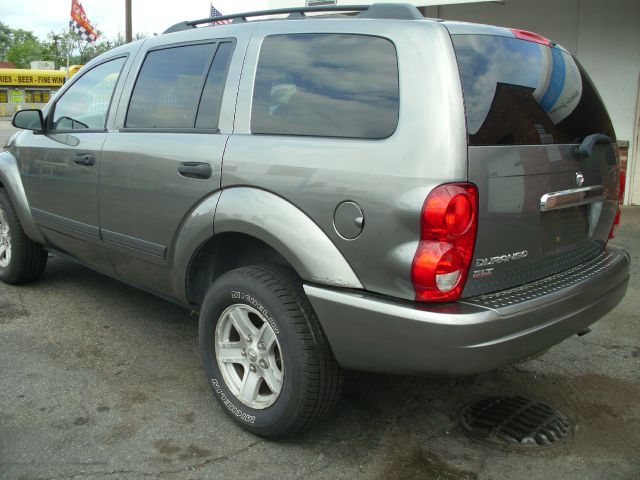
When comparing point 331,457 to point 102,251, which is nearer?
point 331,457

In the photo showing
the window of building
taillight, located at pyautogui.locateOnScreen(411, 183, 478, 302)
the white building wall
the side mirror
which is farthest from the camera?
the window of building

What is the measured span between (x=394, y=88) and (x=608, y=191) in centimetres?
134

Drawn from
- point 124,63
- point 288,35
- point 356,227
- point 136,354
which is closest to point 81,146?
point 124,63

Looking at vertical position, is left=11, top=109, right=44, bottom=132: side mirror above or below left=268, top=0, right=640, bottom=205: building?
below

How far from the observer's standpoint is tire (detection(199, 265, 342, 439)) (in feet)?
8.50

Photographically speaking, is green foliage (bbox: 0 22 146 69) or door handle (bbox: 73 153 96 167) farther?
green foliage (bbox: 0 22 146 69)

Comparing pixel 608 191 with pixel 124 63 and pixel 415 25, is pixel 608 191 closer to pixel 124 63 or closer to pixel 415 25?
pixel 415 25

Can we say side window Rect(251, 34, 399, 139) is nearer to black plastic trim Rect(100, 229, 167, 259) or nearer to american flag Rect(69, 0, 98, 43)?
black plastic trim Rect(100, 229, 167, 259)

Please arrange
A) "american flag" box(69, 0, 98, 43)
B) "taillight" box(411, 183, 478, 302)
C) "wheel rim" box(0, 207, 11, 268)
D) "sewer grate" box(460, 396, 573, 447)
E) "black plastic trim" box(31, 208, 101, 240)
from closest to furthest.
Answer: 1. "taillight" box(411, 183, 478, 302)
2. "sewer grate" box(460, 396, 573, 447)
3. "black plastic trim" box(31, 208, 101, 240)
4. "wheel rim" box(0, 207, 11, 268)
5. "american flag" box(69, 0, 98, 43)

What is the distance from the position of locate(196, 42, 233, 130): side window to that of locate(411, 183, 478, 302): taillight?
132cm

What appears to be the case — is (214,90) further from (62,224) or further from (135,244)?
(62,224)

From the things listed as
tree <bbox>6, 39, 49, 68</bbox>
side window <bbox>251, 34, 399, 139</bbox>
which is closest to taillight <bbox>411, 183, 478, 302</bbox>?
side window <bbox>251, 34, 399, 139</bbox>

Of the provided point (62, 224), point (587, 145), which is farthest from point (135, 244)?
point (587, 145)

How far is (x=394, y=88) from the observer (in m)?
2.43
